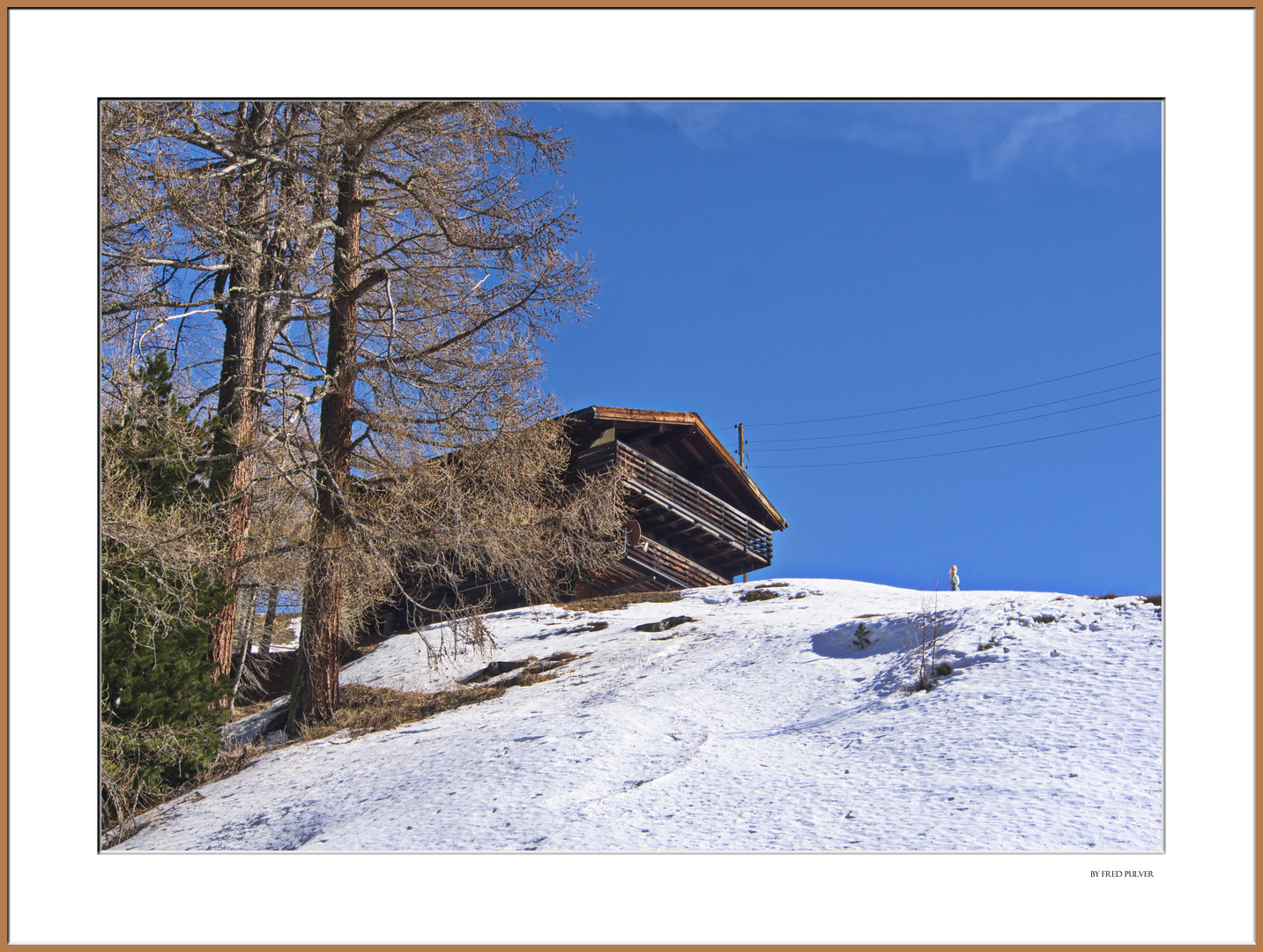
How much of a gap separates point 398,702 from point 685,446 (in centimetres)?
1450

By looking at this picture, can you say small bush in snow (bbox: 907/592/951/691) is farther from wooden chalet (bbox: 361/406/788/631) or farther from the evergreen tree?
wooden chalet (bbox: 361/406/788/631)

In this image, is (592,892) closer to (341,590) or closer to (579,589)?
(341,590)

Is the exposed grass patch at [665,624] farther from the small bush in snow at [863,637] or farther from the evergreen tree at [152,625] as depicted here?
the evergreen tree at [152,625]

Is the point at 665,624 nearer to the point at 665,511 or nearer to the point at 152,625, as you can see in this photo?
the point at 152,625

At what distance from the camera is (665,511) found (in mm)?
22359

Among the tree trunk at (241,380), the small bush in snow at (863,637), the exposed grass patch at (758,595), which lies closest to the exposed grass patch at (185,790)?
the tree trunk at (241,380)

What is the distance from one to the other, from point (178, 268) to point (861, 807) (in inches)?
418

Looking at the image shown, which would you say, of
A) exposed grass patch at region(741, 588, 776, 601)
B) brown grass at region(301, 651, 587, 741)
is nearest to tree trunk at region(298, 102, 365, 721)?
brown grass at region(301, 651, 587, 741)

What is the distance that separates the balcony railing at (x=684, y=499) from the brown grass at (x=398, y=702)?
21.6 ft

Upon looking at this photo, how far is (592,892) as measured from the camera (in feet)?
15.9

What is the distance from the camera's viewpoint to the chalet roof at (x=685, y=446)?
2016 cm

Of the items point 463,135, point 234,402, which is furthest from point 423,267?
point 234,402

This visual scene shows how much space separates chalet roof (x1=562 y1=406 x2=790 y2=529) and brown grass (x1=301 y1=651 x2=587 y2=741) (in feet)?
25.0
